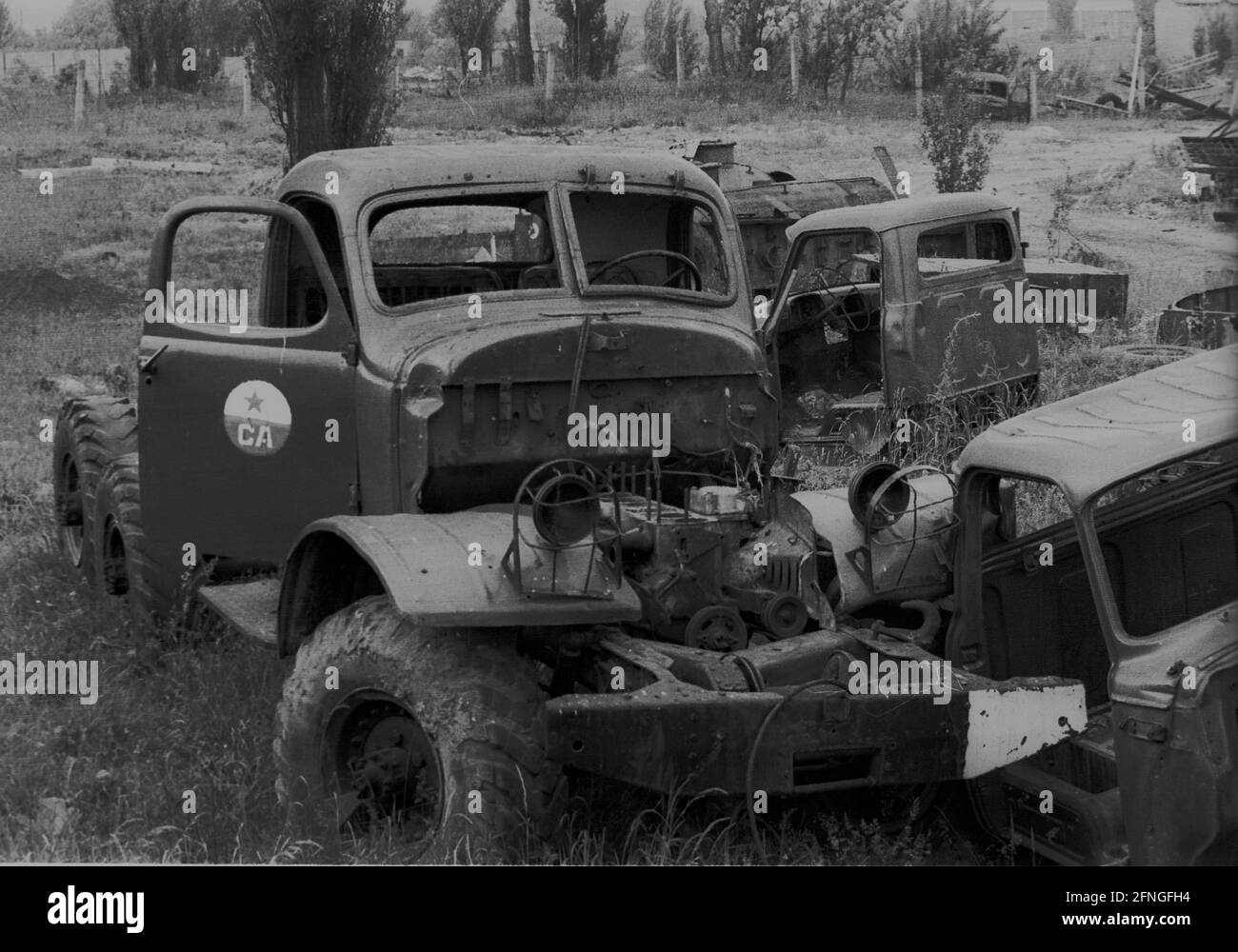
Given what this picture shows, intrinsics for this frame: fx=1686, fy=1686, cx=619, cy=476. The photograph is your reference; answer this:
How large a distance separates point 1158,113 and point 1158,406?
27.2 ft

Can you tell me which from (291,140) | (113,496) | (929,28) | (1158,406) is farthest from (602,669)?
(929,28)

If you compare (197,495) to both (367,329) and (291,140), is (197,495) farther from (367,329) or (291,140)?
(291,140)

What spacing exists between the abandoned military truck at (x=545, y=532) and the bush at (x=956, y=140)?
6.33 m

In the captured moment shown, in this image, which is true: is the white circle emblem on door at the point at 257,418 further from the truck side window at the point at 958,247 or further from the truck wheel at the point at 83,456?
the truck side window at the point at 958,247

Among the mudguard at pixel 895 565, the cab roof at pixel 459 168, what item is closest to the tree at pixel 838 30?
the cab roof at pixel 459 168

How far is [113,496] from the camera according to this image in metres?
6.93

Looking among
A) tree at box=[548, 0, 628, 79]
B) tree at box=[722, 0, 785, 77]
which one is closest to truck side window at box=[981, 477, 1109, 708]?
tree at box=[548, 0, 628, 79]

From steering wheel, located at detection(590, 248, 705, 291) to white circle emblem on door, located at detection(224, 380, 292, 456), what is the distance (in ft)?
3.90

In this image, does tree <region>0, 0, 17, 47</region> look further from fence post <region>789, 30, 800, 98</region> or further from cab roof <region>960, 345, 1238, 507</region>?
cab roof <region>960, 345, 1238, 507</region>

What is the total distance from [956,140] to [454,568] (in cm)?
956

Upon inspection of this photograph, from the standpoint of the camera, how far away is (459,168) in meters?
5.84

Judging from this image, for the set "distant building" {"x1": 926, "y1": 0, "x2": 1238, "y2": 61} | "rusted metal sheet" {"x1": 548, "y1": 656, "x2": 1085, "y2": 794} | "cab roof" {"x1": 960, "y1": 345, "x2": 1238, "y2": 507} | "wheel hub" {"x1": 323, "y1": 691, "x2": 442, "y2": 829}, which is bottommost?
"wheel hub" {"x1": 323, "y1": 691, "x2": 442, "y2": 829}

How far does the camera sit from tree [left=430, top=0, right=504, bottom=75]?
10.4 meters

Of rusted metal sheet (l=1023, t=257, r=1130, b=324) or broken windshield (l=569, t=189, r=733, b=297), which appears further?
rusted metal sheet (l=1023, t=257, r=1130, b=324)
